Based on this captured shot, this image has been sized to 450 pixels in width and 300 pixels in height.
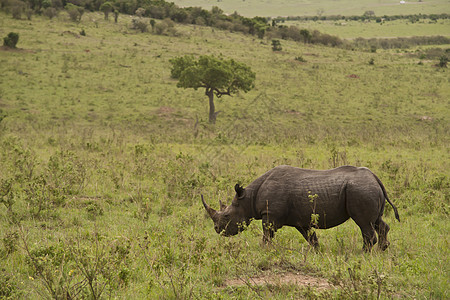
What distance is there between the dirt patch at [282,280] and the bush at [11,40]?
4770 cm

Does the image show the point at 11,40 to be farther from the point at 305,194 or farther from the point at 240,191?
the point at 305,194

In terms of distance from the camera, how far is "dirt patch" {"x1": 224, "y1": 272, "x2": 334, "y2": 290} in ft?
17.6

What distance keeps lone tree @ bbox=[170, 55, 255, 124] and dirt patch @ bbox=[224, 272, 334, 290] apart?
28688 mm

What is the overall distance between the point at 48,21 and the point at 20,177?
2228 inches

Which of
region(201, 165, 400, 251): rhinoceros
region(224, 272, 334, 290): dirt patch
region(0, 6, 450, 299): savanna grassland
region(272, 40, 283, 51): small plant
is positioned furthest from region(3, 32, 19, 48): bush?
region(224, 272, 334, 290): dirt patch

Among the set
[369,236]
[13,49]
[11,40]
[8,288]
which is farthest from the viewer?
[13,49]

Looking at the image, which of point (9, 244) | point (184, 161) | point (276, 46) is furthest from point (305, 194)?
point (276, 46)

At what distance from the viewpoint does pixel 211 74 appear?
116 ft

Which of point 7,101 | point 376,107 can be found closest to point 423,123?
point 376,107

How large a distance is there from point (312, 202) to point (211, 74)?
29521mm

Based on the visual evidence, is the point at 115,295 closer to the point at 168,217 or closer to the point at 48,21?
the point at 168,217

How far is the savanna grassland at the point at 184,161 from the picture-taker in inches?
214

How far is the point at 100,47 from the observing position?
52.6 m

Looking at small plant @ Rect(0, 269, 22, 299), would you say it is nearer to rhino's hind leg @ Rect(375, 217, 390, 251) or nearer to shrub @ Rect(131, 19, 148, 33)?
rhino's hind leg @ Rect(375, 217, 390, 251)
